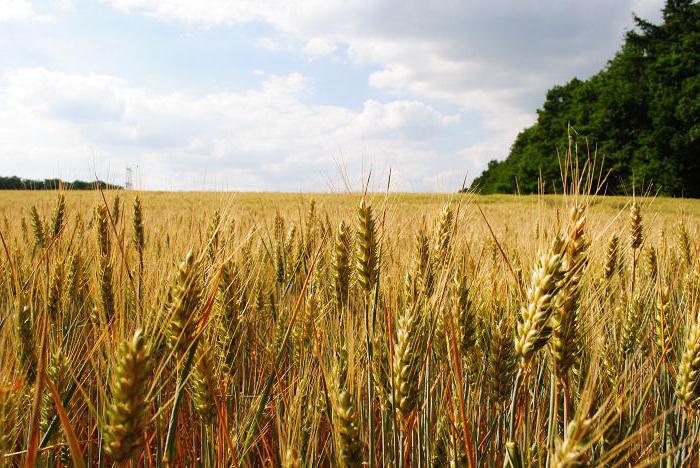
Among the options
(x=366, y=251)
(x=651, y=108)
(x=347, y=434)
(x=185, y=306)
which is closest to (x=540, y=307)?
(x=347, y=434)

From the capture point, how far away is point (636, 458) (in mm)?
1712

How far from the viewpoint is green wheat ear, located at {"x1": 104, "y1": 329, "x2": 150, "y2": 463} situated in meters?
0.81

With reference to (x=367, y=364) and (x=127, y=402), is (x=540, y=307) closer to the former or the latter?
(x=367, y=364)

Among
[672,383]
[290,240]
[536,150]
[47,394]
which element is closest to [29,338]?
[47,394]

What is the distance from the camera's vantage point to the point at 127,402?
817mm

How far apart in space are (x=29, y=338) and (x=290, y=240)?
5.24ft

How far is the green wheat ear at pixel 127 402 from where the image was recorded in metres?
0.81

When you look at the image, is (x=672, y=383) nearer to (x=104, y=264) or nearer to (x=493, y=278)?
(x=493, y=278)

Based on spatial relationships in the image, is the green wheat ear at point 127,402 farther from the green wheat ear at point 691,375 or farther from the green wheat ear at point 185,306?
the green wheat ear at point 691,375

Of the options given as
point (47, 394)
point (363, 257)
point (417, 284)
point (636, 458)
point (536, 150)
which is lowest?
point (636, 458)

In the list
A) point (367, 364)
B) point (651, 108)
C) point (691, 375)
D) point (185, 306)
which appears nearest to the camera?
point (185, 306)

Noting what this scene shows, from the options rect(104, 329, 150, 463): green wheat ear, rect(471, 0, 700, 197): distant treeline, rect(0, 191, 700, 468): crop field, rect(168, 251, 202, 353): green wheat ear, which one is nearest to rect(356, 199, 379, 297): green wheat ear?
rect(0, 191, 700, 468): crop field

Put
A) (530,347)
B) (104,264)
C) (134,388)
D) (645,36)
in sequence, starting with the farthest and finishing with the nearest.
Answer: (645,36) → (104,264) → (530,347) → (134,388)

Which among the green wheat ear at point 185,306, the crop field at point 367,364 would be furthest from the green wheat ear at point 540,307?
the green wheat ear at point 185,306
